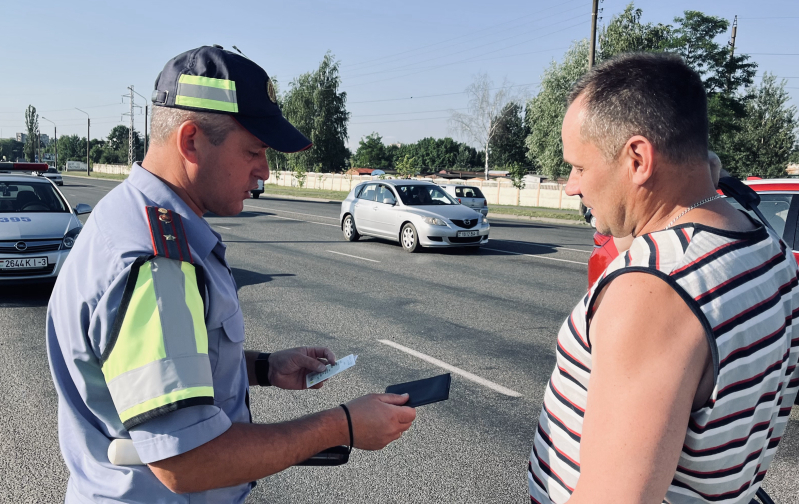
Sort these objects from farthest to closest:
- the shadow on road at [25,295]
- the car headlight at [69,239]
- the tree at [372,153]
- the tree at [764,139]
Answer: the tree at [372,153] → the tree at [764,139] → the car headlight at [69,239] → the shadow on road at [25,295]

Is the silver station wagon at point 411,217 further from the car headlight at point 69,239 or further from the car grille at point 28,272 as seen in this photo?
the car grille at point 28,272

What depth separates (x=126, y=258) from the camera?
53.0 inches

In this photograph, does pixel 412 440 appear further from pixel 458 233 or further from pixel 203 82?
pixel 458 233

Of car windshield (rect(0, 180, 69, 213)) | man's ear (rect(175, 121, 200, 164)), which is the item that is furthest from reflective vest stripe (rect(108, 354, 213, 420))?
car windshield (rect(0, 180, 69, 213))

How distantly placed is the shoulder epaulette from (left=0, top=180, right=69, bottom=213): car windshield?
9.17 metres

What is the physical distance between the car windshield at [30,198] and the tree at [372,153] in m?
118

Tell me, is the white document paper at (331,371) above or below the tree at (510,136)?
below

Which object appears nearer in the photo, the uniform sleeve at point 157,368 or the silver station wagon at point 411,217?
the uniform sleeve at point 157,368

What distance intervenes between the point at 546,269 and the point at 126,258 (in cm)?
1110

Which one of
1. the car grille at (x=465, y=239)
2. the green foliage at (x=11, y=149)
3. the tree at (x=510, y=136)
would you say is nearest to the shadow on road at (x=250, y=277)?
the car grille at (x=465, y=239)

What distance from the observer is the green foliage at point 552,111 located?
1618 inches

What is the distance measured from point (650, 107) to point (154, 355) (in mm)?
1125

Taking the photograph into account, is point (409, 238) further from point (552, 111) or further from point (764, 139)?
point (764, 139)

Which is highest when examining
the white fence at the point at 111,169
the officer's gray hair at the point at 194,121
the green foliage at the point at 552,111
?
→ the green foliage at the point at 552,111
